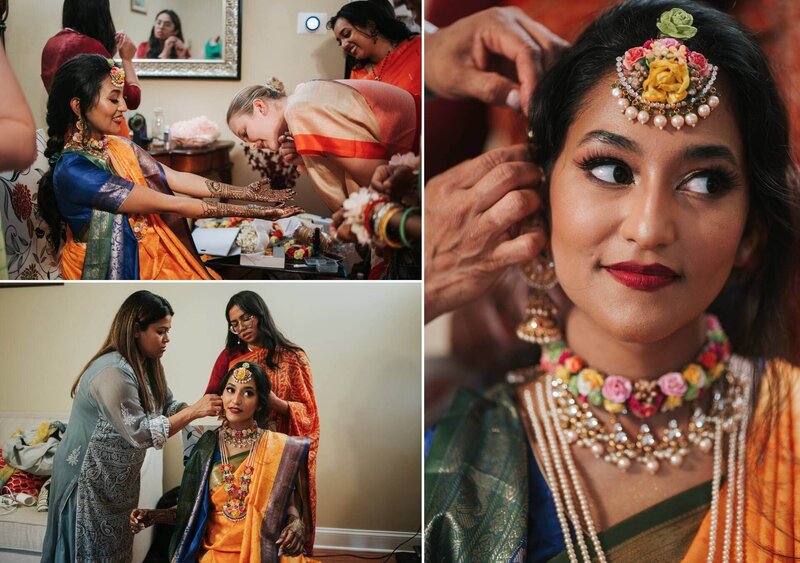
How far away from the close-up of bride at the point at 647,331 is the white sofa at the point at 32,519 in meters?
0.55

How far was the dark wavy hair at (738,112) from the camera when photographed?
151 cm

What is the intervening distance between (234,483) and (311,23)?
0.93 metres

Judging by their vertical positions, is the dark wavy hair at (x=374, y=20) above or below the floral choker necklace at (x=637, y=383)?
above

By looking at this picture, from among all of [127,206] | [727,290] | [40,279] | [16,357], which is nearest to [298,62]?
[127,206]

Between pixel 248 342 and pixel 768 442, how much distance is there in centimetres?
107

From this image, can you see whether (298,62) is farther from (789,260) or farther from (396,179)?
(789,260)

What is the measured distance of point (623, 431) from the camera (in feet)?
5.16

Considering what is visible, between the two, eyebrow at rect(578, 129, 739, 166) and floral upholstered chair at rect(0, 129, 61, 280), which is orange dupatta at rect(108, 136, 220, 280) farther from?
eyebrow at rect(578, 129, 739, 166)

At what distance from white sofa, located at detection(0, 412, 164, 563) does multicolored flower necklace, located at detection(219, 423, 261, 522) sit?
0.13 meters

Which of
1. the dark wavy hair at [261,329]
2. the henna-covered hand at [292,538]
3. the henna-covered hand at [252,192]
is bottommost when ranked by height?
the henna-covered hand at [292,538]

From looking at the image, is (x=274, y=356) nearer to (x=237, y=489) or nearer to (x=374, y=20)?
(x=237, y=489)

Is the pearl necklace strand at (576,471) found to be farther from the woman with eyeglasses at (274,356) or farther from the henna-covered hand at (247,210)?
the henna-covered hand at (247,210)

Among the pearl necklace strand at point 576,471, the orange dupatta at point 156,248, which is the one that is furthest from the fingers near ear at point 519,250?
the orange dupatta at point 156,248

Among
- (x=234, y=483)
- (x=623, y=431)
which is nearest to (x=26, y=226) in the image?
(x=234, y=483)
